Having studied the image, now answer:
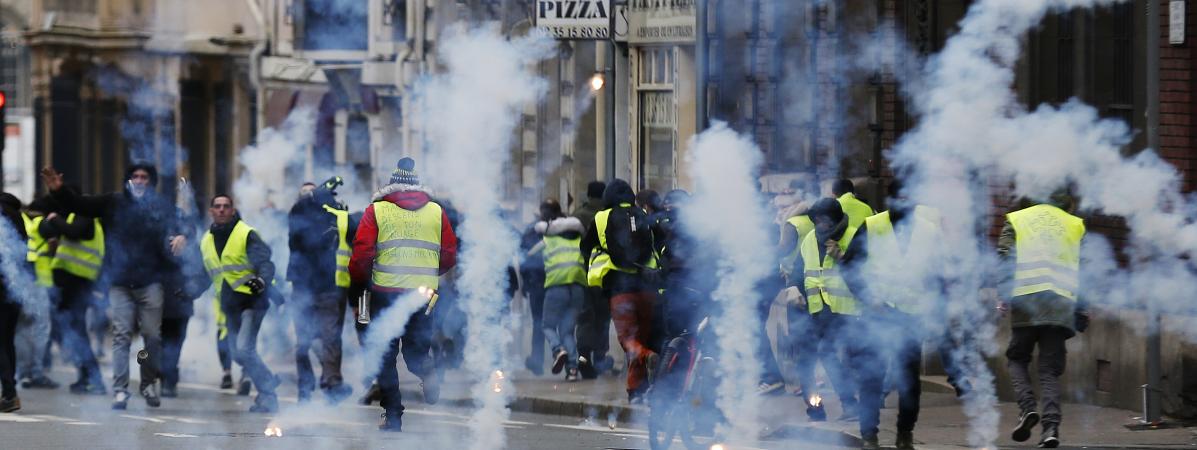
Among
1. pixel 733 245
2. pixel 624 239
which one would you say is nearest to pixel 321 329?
pixel 624 239

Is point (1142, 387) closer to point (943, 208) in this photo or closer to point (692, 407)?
point (943, 208)

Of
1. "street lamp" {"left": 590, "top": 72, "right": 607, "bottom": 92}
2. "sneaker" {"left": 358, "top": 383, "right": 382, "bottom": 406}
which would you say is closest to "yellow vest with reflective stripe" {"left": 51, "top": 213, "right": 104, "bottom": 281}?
"sneaker" {"left": 358, "top": 383, "right": 382, "bottom": 406}

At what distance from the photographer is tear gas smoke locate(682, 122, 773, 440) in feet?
44.4

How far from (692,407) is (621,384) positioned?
5375 mm

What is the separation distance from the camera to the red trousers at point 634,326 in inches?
545

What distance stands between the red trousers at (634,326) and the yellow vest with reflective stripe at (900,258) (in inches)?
51.4

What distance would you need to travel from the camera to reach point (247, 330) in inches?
684

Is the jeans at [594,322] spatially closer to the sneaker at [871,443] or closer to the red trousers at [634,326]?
the red trousers at [634,326]

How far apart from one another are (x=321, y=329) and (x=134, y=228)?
4.86 feet

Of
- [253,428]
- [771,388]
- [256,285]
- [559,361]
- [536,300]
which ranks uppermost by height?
[256,285]

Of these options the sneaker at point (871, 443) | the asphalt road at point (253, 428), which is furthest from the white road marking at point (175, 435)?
the sneaker at point (871, 443)

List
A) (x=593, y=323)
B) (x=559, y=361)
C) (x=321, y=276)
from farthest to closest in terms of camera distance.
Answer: (x=593, y=323) → (x=559, y=361) → (x=321, y=276)

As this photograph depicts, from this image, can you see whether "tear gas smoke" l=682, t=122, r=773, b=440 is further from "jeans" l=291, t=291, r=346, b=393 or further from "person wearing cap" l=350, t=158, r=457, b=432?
"jeans" l=291, t=291, r=346, b=393

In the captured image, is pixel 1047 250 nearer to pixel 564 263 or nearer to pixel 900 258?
pixel 900 258
